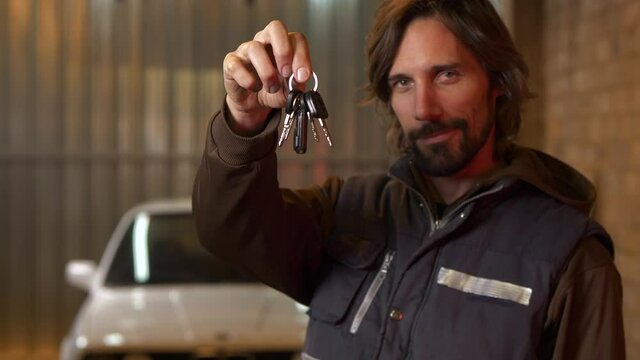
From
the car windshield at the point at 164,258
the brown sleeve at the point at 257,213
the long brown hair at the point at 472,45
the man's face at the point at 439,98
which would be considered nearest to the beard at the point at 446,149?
the man's face at the point at 439,98

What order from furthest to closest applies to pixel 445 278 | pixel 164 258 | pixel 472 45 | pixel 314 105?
pixel 164 258 → pixel 472 45 → pixel 445 278 → pixel 314 105

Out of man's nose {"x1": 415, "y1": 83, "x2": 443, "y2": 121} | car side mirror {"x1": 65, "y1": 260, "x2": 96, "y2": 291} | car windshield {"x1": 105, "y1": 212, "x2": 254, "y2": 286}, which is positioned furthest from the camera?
car side mirror {"x1": 65, "y1": 260, "x2": 96, "y2": 291}

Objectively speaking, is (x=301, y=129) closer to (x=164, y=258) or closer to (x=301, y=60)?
(x=301, y=60)

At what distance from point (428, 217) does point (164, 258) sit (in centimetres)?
320

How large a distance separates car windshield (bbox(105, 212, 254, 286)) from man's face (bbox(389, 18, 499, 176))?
2975 mm

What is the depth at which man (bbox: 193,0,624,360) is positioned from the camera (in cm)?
171

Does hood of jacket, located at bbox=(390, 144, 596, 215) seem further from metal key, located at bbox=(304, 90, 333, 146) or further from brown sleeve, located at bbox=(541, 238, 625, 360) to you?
metal key, located at bbox=(304, 90, 333, 146)

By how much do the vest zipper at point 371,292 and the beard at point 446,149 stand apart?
0.19 meters

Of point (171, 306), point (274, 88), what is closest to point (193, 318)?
point (171, 306)

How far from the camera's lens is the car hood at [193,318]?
13.6 ft

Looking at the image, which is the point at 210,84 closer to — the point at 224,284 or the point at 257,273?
the point at 224,284

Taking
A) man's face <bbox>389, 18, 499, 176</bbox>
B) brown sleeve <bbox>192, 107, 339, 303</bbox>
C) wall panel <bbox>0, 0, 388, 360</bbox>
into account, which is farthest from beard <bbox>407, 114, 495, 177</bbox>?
wall panel <bbox>0, 0, 388, 360</bbox>

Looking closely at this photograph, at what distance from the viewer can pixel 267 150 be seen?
1.79 metres

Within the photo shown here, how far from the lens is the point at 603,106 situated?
14.5 feet
